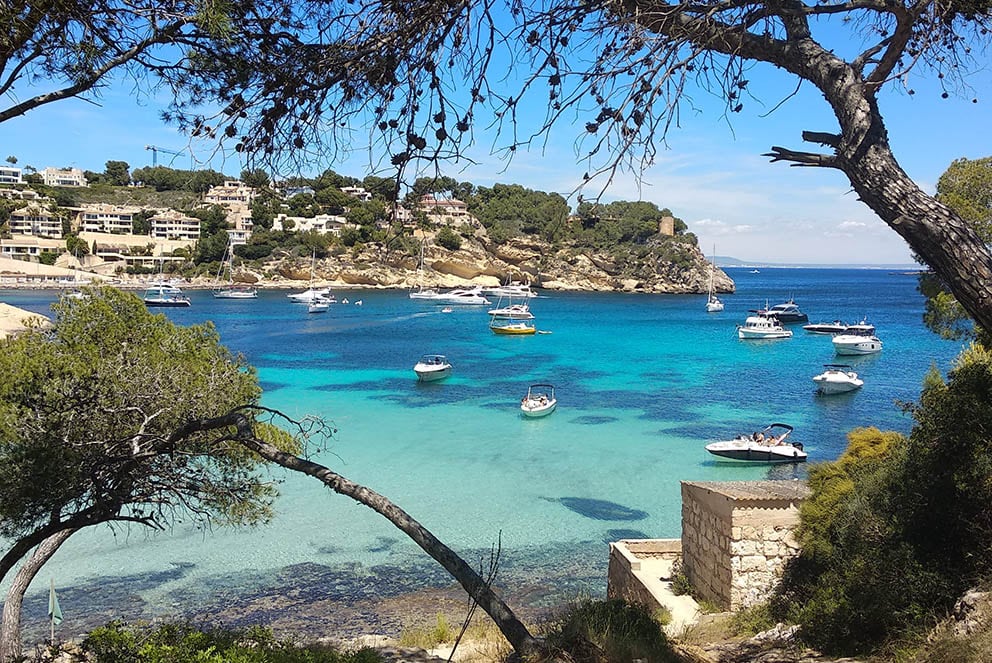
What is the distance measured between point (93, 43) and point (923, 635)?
683cm

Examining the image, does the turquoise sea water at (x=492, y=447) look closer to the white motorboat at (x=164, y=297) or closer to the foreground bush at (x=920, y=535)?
the foreground bush at (x=920, y=535)

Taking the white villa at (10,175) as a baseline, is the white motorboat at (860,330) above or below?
below

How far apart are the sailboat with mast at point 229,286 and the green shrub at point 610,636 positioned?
250ft

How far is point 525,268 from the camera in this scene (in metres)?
97.0

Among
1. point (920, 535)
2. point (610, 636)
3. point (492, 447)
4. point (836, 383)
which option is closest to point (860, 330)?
point (836, 383)

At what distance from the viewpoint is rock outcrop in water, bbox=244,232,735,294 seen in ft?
294

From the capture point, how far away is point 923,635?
5.22m

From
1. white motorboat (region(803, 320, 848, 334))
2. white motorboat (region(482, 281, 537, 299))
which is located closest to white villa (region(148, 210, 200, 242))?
white motorboat (region(482, 281, 537, 299))

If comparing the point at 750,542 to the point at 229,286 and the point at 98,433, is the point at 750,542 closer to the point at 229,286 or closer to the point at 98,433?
the point at 98,433

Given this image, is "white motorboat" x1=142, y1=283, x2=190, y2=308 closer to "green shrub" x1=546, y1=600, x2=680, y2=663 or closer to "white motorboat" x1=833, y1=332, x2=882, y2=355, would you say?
"white motorboat" x1=833, y1=332, x2=882, y2=355

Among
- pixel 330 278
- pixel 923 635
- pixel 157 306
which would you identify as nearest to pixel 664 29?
pixel 923 635

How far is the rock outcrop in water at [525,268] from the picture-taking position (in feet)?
294

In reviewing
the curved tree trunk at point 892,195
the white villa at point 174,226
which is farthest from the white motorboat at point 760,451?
the white villa at point 174,226

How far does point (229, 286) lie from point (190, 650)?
86.1 metres
